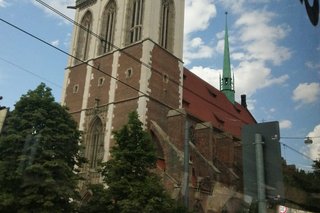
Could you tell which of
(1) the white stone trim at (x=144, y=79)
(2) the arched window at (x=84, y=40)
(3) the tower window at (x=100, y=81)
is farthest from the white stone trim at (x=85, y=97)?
(1) the white stone trim at (x=144, y=79)

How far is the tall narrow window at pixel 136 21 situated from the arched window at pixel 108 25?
5.66ft

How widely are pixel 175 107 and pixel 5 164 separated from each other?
13476 millimetres

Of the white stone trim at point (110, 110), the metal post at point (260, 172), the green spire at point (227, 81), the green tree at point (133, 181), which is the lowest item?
the metal post at point (260, 172)

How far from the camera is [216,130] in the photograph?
31156 millimetres

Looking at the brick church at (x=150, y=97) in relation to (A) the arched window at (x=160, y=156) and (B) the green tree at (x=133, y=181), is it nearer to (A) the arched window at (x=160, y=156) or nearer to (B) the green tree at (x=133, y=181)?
(A) the arched window at (x=160, y=156)

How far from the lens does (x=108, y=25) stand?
29891mm

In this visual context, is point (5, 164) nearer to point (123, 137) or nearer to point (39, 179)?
point (39, 179)

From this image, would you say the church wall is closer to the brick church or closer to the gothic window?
the brick church

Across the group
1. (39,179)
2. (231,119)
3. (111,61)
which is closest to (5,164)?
(39,179)

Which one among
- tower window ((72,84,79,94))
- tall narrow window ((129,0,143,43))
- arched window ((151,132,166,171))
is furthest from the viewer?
tower window ((72,84,79,94))

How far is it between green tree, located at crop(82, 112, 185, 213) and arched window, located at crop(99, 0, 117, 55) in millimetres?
12039

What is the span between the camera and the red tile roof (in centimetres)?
3078

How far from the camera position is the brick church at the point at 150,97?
2344 cm

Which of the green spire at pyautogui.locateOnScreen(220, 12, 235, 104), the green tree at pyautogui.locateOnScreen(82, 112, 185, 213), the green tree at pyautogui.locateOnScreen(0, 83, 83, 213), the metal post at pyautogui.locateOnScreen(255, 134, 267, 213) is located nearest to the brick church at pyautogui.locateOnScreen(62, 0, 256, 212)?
the green tree at pyautogui.locateOnScreen(82, 112, 185, 213)
